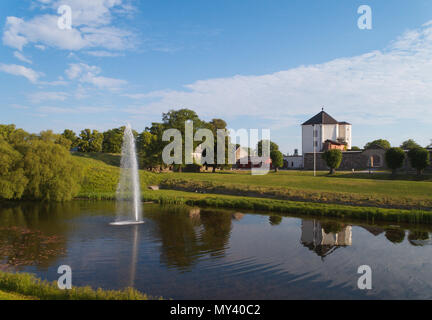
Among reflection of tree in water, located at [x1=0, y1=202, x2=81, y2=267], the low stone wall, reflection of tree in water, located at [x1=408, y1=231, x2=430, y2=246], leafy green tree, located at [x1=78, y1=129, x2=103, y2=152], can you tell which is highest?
leafy green tree, located at [x1=78, y1=129, x2=103, y2=152]

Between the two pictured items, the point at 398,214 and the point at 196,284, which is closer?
the point at 196,284

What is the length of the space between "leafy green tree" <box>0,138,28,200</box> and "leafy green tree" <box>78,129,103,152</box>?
49.3m

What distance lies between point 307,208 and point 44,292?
70.1ft

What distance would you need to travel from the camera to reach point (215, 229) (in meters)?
20.7

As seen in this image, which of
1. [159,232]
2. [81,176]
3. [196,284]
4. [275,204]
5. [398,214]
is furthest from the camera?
[81,176]

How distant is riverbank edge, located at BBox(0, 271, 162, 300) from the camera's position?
924 centimetres

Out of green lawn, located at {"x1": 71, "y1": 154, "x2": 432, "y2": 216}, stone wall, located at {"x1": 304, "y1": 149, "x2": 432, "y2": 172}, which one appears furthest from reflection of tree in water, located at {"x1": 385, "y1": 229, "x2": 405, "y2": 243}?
stone wall, located at {"x1": 304, "y1": 149, "x2": 432, "y2": 172}

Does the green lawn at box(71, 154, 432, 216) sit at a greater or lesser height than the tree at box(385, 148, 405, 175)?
lesser

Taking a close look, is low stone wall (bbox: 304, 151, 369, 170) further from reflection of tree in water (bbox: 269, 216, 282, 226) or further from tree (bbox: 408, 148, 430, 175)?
reflection of tree in water (bbox: 269, 216, 282, 226)

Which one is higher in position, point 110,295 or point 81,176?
point 81,176

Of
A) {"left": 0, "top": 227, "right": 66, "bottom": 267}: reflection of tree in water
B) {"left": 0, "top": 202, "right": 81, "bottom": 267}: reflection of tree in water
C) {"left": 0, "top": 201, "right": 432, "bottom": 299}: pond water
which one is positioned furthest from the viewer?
{"left": 0, "top": 202, "right": 81, "bottom": 267}: reflection of tree in water
